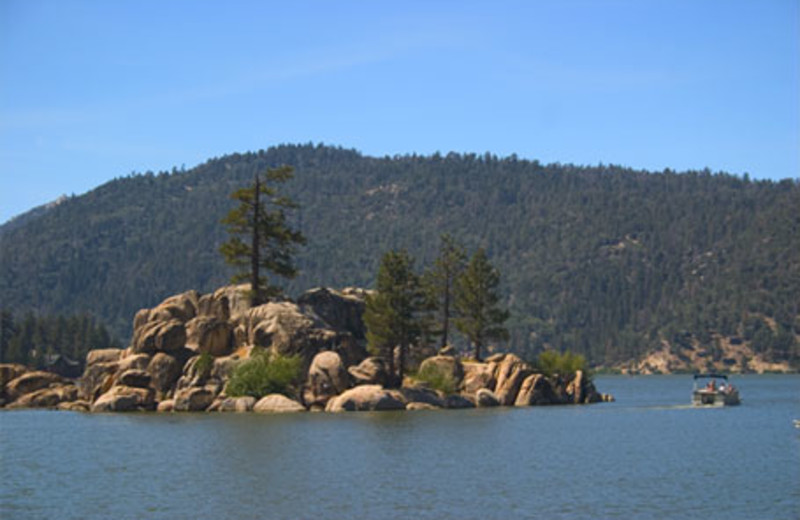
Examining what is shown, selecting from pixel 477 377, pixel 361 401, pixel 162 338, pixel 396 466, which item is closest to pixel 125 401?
pixel 162 338

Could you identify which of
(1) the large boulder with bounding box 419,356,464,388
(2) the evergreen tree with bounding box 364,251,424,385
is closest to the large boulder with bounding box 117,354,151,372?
(2) the evergreen tree with bounding box 364,251,424,385

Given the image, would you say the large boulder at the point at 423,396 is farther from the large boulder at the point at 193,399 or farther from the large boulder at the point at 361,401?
the large boulder at the point at 193,399

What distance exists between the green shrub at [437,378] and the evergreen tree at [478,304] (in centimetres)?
1158

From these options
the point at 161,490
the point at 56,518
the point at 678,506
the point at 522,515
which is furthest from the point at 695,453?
the point at 56,518

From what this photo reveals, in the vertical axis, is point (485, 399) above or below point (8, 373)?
below

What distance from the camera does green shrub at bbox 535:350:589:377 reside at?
102125mm

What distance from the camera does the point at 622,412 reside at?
3578 inches

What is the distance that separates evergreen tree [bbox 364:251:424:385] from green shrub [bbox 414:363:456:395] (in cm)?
221

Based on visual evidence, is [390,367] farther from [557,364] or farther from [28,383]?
[28,383]

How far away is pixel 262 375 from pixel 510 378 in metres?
22.5

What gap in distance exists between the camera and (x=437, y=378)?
91.6m

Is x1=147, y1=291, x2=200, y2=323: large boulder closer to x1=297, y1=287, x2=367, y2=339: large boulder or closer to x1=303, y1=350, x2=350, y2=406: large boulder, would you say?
x1=297, y1=287, x2=367, y2=339: large boulder

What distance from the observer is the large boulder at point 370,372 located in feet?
292

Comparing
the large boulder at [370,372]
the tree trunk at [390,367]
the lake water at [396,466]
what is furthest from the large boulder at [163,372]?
the tree trunk at [390,367]
